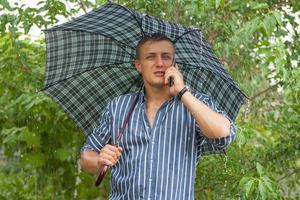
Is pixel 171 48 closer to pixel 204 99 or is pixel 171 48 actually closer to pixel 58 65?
pixel 204 99

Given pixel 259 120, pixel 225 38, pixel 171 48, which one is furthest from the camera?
pixel 259 120

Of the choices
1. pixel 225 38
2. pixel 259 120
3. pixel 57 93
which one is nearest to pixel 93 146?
pixel 57 93

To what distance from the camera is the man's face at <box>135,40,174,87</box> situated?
2707mm

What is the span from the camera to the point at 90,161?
279 centimetres

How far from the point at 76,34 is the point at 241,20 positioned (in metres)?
1.40

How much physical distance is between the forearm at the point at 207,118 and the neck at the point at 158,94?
0.60 ft

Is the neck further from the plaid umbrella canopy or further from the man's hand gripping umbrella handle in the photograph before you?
the plaid umbrella canopy

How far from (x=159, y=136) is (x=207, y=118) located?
8.8 inches

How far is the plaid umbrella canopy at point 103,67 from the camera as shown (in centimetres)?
294

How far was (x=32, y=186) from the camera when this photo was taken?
5074mm

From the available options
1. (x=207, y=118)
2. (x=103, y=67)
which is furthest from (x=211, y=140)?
(x=103, y=67)

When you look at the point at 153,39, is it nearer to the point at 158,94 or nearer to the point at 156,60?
the point at 156,60

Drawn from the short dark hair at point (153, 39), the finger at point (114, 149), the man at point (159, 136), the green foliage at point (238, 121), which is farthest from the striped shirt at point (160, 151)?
the green foliage at point (238, 121)

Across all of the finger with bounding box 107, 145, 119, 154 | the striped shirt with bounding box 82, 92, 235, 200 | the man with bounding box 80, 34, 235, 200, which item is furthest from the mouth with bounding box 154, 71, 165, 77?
the finger with bounding box 107, 145, 119, 154
